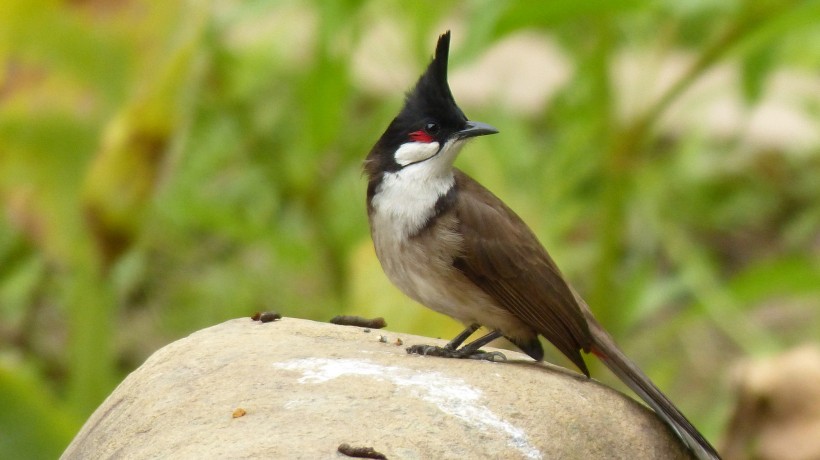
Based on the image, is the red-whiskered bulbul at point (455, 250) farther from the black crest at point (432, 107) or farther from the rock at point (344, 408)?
the rock at point (344, 408)

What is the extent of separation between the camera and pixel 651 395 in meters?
2.71

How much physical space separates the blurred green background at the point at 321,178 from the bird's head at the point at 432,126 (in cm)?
27

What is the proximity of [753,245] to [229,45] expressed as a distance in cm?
304

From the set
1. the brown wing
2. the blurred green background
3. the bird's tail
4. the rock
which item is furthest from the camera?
the blurred green background

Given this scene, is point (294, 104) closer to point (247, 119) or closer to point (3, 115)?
point (247, 119)

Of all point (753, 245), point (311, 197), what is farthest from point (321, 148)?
point (753, 245)

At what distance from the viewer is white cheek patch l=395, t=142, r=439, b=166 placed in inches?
113

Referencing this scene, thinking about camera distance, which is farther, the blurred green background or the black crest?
the blurred green background

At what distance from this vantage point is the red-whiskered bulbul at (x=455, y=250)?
285cm

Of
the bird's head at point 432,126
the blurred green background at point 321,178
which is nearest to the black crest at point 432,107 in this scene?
the bird's head at point 432,126

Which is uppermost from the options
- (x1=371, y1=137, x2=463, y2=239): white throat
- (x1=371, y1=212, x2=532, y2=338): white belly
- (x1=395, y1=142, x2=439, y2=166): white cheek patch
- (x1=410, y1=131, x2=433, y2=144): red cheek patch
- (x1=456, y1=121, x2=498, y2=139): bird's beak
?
(x1=456, y1=121, x2=498, y2=139): bird's beak

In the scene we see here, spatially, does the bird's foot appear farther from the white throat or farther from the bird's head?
the bird's head

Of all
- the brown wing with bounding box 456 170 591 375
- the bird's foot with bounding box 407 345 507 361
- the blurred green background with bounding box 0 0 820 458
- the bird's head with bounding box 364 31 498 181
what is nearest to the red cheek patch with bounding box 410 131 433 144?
the bird's head with bounding box 364 31 498 181

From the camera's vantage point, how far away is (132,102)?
3387 mm
